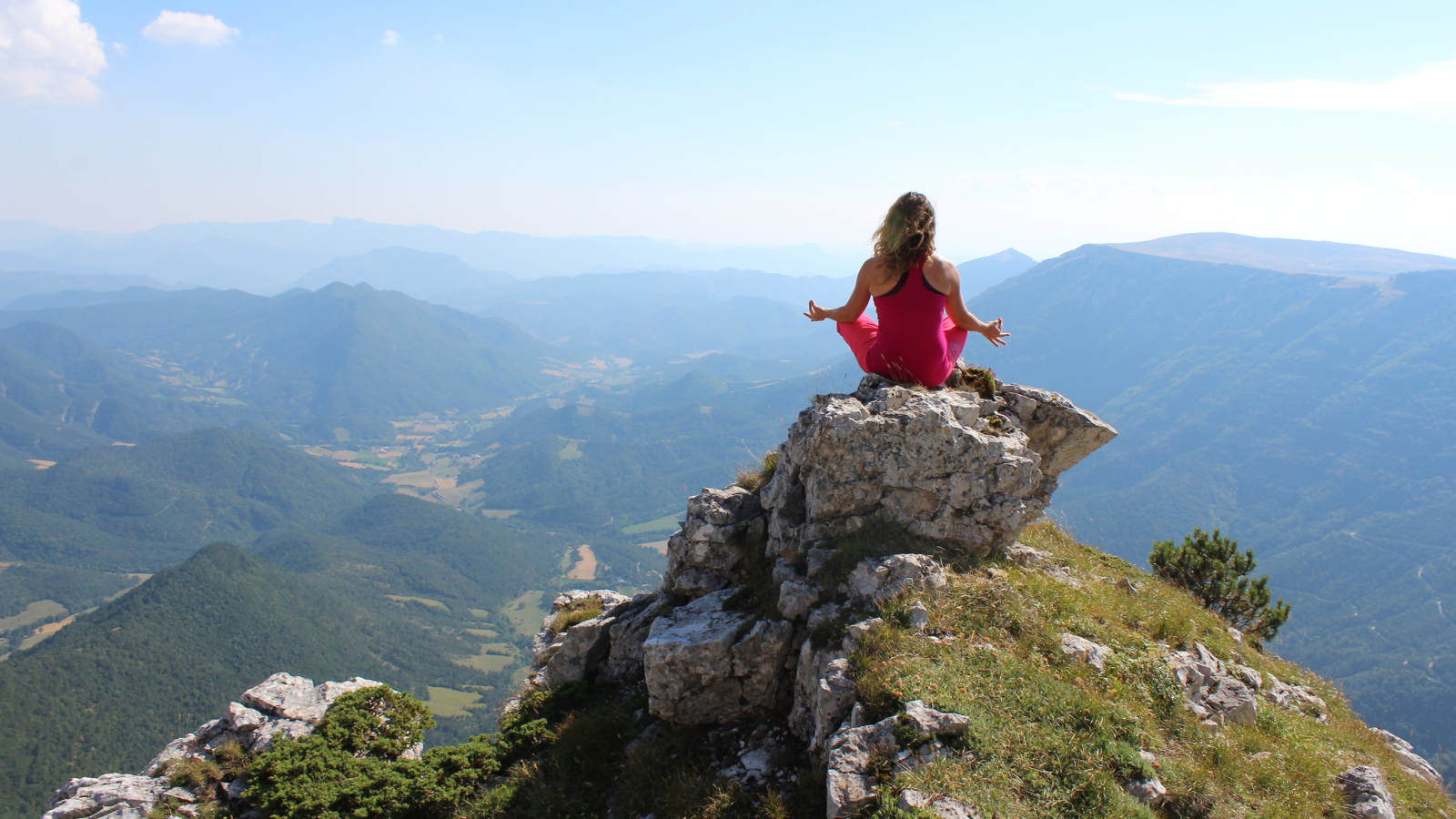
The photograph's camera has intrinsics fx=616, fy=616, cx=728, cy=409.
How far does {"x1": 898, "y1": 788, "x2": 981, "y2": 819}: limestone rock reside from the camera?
5480 mm

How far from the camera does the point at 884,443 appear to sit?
945 cm

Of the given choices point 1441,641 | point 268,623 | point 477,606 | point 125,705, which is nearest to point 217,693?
point 125,705

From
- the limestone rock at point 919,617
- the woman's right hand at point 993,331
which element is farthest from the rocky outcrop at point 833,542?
the woman's right hand at point 993,331

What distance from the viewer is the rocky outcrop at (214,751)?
Result: 13.0 metres

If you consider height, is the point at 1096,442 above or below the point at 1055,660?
above

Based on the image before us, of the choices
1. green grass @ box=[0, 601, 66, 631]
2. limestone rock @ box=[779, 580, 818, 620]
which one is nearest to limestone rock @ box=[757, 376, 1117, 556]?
limestone rock @ box=[779, 580, 818, 620]

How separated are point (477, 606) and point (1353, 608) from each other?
25273cm

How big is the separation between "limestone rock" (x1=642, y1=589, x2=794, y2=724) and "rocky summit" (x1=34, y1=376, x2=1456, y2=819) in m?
0.04

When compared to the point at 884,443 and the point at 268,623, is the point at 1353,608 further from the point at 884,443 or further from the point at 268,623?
the point at 268,623

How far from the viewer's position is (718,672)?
8.89 m

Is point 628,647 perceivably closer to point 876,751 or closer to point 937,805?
point 876,751

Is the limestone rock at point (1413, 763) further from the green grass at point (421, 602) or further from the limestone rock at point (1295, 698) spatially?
the green grass at point (421, 602)

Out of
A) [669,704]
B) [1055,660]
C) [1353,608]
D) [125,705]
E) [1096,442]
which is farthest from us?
[1353,608]

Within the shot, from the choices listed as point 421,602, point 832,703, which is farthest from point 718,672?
point 421,602
